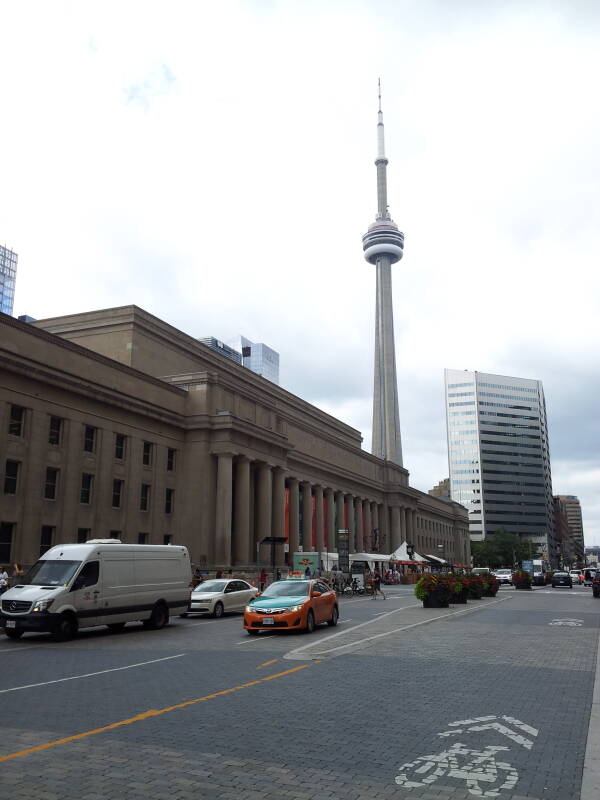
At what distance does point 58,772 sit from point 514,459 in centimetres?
20456

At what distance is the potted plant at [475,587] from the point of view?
34287 millimetres

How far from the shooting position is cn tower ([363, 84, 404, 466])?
150375mm

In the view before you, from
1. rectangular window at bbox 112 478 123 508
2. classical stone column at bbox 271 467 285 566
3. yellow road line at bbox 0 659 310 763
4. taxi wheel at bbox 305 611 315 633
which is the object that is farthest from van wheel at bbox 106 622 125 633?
classical stone column at bbox 271 467 285 566

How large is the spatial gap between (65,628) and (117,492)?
24.9 m

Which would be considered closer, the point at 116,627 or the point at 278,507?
the point at 116,627

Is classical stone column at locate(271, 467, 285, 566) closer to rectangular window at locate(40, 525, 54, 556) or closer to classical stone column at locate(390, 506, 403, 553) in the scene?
rectangular window at locate(40, 525, 54, 556)

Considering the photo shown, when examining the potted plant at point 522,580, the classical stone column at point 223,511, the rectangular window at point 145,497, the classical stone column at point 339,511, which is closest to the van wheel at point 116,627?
the rectangular window at point 145,497

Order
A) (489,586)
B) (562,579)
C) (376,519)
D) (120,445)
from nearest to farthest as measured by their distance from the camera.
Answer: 1. (489,586)
2. (120,445)
3. (562,579)
4. (376,519)

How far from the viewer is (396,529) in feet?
336

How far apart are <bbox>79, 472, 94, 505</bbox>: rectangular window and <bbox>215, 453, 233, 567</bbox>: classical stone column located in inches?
484

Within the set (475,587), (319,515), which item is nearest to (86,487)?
(475,587)

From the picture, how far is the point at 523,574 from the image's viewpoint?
169 feet

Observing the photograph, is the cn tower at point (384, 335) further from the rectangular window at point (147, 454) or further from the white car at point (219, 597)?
the white car at point (219, 597)

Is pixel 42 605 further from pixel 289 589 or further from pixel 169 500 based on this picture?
pixel 169 500
